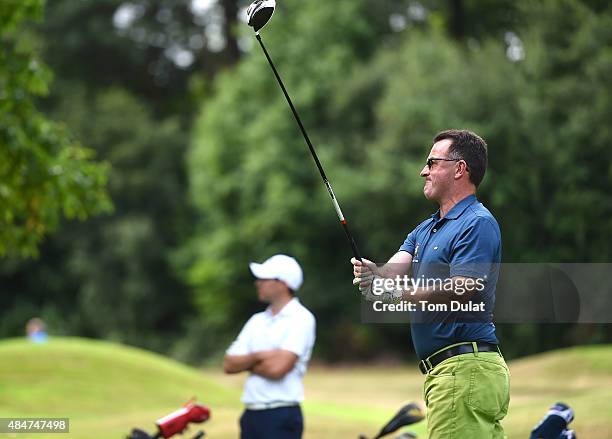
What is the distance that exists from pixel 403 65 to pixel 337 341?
1025cm

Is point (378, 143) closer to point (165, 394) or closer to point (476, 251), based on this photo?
point (165, 394)

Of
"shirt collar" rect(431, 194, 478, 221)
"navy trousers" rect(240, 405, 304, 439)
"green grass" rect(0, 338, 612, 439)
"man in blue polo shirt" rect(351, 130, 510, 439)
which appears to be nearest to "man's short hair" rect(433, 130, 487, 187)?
"man in blue polo shirt" rect(351, 130, 510, 439)

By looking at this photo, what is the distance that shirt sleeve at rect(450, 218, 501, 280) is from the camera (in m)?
5.19

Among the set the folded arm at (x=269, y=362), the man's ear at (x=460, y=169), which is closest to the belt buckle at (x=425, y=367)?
the man's ear at (x=460, y=169)

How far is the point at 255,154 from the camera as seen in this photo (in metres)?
38.4

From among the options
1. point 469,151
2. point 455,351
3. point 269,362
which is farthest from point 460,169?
point 269,362

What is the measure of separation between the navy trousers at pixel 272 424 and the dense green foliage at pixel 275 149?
30.5 feet

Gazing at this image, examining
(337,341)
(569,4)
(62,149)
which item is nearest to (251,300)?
(337,341)

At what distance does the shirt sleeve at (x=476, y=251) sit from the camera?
5191 mm

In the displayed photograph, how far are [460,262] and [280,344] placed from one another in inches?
97.2

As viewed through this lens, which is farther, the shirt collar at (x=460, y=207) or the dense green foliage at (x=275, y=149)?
the dense green foliage at (x=275, y=149)

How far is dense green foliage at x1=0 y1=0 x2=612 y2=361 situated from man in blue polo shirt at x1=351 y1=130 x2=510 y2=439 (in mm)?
11125

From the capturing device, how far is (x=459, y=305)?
5.23 meters

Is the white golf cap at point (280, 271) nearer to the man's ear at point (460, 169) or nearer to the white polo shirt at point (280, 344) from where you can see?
the white polo shirt at point (280, 344)
